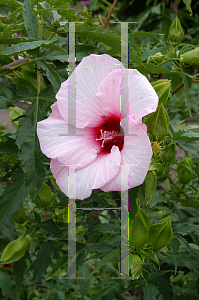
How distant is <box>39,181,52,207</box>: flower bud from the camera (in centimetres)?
64

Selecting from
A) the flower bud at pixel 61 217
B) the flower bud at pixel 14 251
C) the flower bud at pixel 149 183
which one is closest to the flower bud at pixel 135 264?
the flower bud at pixel 149 183

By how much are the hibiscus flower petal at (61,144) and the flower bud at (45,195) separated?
219 millimetres

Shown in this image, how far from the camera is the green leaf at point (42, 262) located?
71 cm

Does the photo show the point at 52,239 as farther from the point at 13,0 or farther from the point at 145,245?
the point at 13,0

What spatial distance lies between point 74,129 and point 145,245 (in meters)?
0.25

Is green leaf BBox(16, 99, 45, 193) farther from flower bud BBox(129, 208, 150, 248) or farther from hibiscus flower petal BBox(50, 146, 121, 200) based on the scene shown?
flower bud BBox(129, 208, 150, 248)

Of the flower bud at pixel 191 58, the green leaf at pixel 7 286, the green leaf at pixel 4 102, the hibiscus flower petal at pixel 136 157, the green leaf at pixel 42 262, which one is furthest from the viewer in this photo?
the green leaf at pixel 7 286

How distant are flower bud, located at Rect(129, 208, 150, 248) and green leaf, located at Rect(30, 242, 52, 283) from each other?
33cm

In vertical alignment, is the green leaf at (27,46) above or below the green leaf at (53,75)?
above

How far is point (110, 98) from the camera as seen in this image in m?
0.44

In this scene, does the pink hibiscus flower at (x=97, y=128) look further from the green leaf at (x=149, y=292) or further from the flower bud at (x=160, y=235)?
the green leaf at (x=149, y=292)

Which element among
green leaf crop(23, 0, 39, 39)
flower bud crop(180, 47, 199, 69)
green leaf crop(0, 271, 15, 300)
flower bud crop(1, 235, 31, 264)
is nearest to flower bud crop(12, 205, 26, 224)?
flower bud crop(1, 235, 31, 264)

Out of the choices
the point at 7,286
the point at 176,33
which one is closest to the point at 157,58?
the point at 176,33

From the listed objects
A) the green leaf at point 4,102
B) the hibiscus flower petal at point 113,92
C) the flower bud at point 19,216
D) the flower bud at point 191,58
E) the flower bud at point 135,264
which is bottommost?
the flower bud at point 19,216
